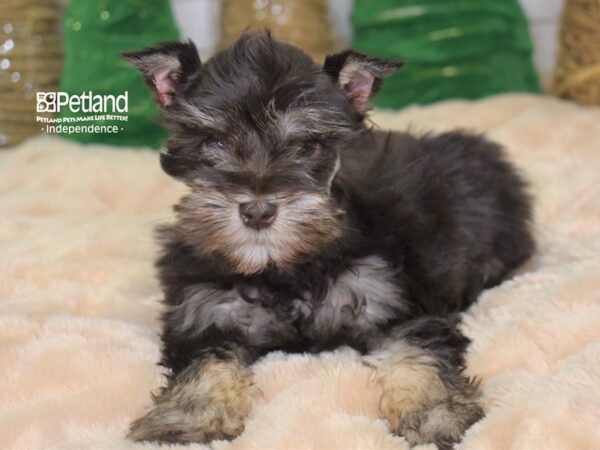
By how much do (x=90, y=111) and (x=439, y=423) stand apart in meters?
4.54

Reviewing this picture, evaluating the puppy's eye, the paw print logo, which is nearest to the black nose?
the puppy's eye

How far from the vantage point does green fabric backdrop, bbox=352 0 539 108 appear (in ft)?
18.9

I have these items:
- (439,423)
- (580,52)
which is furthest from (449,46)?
(439,423)

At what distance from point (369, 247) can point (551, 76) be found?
407cm

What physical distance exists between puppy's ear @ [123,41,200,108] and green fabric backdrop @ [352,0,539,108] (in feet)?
10.6

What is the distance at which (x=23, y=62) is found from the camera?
630 centimetres

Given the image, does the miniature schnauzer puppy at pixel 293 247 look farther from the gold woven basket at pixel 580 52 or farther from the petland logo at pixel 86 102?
the petland logo at pixel 86 102

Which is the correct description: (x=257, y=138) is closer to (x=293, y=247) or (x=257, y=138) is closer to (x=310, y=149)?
(x=310, y=149)

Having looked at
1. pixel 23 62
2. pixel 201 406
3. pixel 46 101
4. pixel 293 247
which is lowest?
pixel 46 101

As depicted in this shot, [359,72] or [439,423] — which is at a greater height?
[359,72]

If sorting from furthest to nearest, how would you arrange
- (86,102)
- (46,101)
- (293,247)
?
(46,101), (86,102), (293,247)

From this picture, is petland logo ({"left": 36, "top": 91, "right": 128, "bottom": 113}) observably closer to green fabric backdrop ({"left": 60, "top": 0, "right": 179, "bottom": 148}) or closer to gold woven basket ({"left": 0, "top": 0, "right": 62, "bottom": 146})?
green fabric backdrop ({"left": 60, "top": 0, "right": 179, "bottom": 148})

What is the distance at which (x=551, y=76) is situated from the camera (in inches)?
251

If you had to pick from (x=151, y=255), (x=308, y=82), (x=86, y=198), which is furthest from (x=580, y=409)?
(x=86, y=198)
